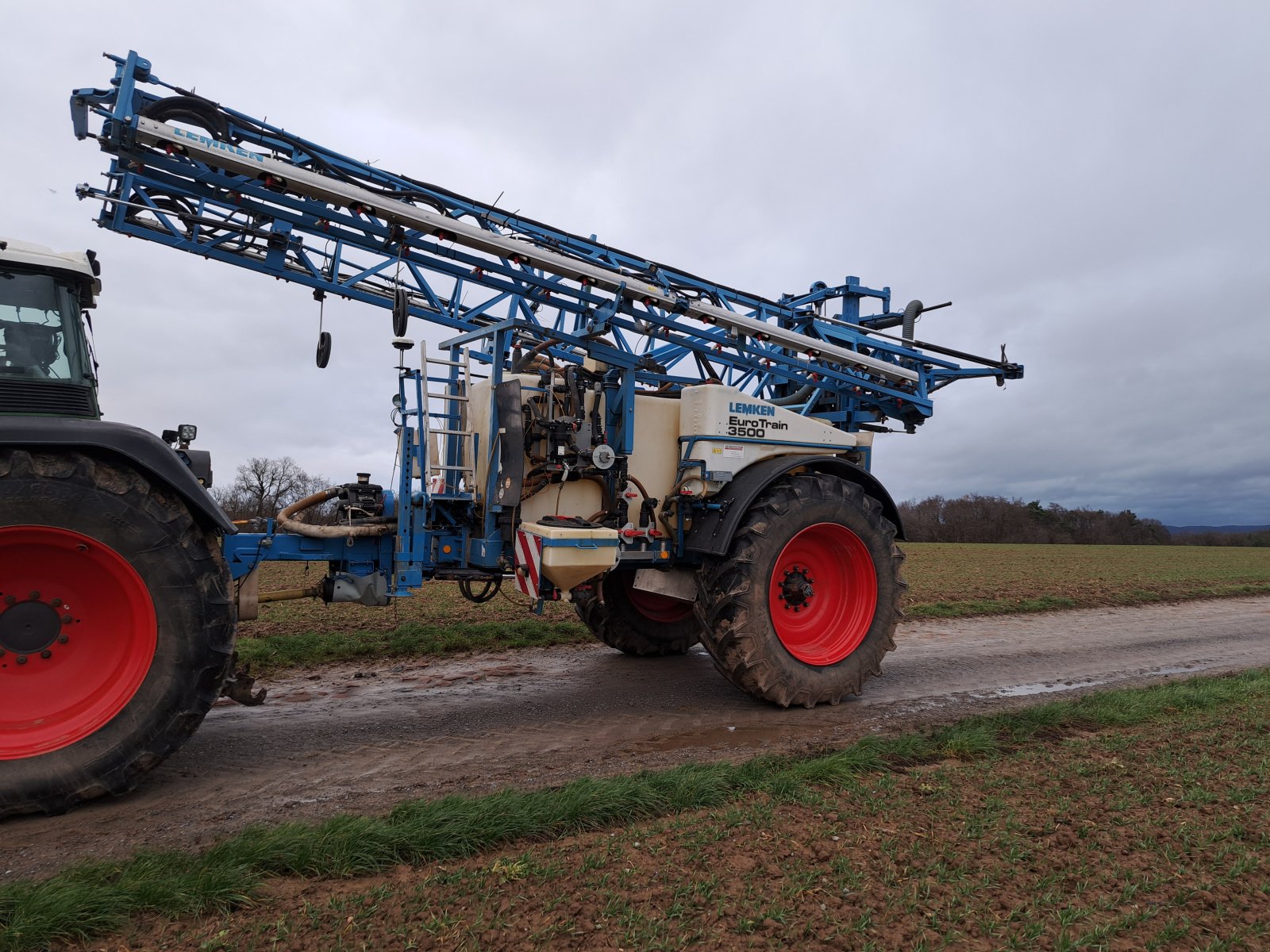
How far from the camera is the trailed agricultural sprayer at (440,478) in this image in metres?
4.22

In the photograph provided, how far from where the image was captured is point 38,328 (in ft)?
14.5

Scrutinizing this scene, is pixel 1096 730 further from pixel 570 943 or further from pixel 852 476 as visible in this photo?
pixel 570 943

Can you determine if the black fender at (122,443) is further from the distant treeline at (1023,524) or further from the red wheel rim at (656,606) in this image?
the distant treeline at (1023,524)

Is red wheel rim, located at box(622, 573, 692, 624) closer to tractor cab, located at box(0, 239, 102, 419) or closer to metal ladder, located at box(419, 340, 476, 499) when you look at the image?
metal ladder, located at box(419, 340, 476, 499)

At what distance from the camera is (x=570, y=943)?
285cm

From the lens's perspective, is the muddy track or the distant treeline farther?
the distant treeline

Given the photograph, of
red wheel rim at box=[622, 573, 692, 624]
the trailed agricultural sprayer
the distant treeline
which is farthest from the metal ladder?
the distant treeline

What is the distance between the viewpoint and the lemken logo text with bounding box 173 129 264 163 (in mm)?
5090

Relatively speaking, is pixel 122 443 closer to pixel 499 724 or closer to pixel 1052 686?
pixel 499 724

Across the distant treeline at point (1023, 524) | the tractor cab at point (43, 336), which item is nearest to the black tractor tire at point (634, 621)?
the tractor cab at point (43, 336)

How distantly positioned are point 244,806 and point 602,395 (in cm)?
395

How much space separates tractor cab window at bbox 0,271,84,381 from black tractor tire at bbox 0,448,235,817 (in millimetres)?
555

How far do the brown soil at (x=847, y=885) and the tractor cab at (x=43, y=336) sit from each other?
281 centimetres

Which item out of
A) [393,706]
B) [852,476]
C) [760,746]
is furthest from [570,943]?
[852,476]
